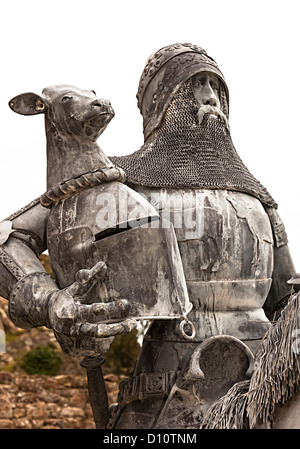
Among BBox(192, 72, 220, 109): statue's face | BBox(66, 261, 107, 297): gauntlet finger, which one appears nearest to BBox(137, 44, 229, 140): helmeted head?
BBox(192, 72, 220, 109): statue's face

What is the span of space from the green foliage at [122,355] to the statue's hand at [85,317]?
211 inches

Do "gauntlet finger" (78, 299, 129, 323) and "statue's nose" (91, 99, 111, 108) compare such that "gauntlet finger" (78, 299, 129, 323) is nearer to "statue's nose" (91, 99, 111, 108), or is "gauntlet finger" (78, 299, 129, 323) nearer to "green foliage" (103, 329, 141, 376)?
"statue's nose" (91, 99, 111, 108)

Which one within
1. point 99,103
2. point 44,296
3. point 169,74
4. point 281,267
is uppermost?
point 169,74

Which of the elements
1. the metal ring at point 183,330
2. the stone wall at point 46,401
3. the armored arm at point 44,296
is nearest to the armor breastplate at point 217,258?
the metal ring at point 183,330

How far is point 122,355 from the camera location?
8.02 metres

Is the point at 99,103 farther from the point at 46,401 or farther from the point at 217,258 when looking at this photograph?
the point at 46,401

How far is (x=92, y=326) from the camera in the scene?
254 cm

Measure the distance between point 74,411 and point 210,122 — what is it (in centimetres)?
521

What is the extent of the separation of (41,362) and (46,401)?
479mm

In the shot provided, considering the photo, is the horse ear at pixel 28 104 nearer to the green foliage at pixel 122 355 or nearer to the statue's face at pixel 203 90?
the statue's face at pixel 203 90

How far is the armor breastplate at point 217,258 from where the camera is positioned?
3.06 meters

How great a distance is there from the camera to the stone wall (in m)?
7.52

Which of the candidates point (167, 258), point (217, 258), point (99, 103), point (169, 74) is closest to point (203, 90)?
point (169, 74)

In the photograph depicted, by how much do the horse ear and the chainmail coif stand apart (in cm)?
53
